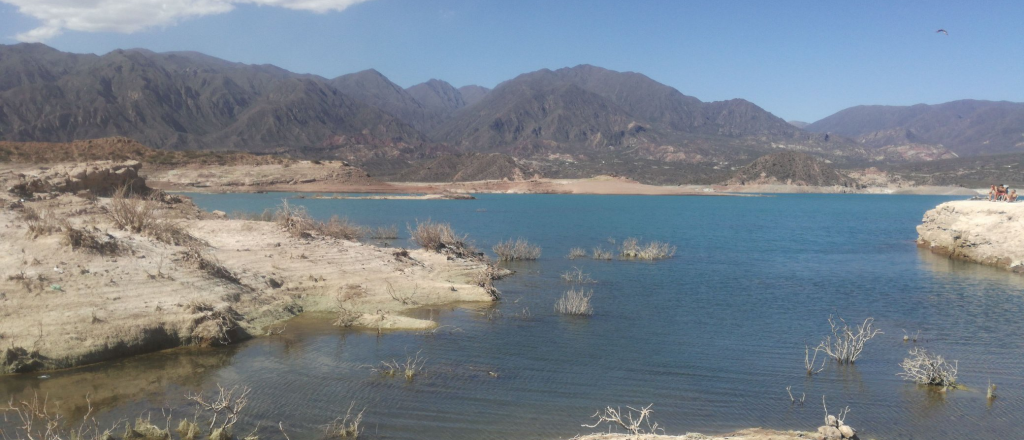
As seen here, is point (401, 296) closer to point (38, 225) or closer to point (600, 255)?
point (38, 225)

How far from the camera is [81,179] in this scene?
23094 mm

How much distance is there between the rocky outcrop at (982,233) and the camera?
22344 mm

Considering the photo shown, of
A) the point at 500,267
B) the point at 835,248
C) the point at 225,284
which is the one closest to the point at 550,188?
the point at 835,248

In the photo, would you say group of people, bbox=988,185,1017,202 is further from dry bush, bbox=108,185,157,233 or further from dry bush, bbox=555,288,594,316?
Result: dry bush, bbox=108,185,157,233

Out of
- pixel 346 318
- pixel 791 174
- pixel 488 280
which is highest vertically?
pixel 791 174

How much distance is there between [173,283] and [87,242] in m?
1.72

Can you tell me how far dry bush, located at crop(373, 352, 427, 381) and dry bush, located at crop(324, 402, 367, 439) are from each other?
1587 millimetres

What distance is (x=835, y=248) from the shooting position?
2862cm

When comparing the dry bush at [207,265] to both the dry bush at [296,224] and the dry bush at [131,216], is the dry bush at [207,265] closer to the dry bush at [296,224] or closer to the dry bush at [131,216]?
the dry bush at [131,216]

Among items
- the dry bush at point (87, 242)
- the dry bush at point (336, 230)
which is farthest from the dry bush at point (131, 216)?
the dry bush at point (336, 230)

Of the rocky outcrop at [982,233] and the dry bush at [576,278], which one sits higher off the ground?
the rocky outcrop at [982,233]

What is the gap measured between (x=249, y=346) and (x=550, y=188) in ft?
294

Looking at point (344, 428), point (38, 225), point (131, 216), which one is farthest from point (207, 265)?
point (344, 428)

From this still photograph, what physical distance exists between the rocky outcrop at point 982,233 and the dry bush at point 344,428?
22119 mm
